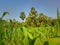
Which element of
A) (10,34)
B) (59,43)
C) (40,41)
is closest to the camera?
(59,43)

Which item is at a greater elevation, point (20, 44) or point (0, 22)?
point (0, 22)

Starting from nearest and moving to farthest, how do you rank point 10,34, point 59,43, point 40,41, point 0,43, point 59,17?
point 59,43 < point 59,17 < point 40,41 < point 0,43 < point 10,34

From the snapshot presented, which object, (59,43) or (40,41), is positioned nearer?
(59,43)

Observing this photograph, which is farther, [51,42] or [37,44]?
[37,44]

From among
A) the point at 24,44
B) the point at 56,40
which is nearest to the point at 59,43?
the point at 56,40

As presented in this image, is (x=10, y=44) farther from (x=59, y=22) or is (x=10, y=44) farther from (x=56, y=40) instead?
(x=56, y=40)

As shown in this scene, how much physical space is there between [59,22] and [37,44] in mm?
116

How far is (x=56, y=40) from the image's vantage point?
384 mm

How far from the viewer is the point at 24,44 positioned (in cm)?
84

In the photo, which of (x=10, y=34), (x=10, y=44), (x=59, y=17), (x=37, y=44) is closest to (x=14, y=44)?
(x=10, y=44)

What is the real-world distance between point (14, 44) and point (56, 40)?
0.65 metres

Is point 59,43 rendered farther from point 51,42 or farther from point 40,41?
point 40,41

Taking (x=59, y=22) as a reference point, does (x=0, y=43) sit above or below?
below

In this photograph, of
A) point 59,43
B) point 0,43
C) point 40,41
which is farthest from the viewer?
point 0,43
